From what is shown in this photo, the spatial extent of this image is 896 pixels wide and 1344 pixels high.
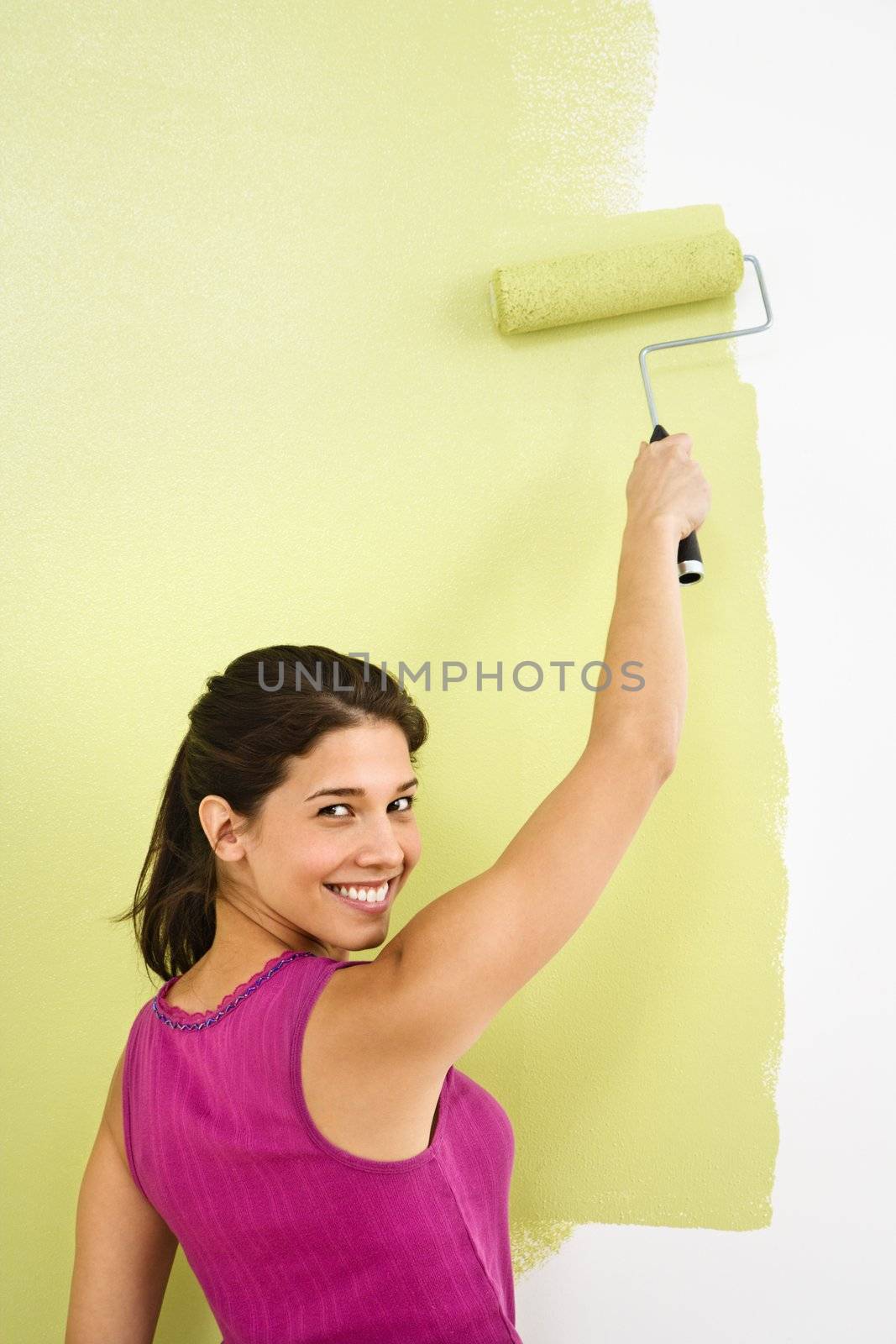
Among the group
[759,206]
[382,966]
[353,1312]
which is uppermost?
[759,206]

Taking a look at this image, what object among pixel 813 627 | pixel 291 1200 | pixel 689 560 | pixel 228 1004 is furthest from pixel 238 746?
pixel 813 627

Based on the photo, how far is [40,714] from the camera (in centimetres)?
133

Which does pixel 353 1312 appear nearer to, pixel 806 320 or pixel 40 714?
pixel 40 714

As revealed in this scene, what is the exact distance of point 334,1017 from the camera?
842mm

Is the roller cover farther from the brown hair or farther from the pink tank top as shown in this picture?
the pink tank top

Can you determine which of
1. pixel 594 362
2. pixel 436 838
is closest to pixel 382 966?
pixel 436 838

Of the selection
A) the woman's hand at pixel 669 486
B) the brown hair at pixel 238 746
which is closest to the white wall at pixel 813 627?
the woman's hand at pixel 669 486

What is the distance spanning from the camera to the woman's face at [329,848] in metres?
0.97

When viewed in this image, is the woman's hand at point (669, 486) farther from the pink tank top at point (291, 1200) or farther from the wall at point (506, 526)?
the pink tank top at point (291, 1200)

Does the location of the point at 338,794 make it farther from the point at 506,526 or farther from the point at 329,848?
the point at 506,526

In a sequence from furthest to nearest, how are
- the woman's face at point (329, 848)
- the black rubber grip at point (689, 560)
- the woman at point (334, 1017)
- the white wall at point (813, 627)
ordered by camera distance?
the white wall at point (813, 627) < the black rubber grip at point (689, 560) < the woman's face at point (329, 848) < the woman at point (334, 1017)

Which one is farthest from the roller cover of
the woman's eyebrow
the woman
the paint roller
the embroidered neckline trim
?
the embroidered neckline trim

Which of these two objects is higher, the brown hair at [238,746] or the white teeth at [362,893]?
the brown hair at [238,746]

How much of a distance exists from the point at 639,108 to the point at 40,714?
3.57 feet
